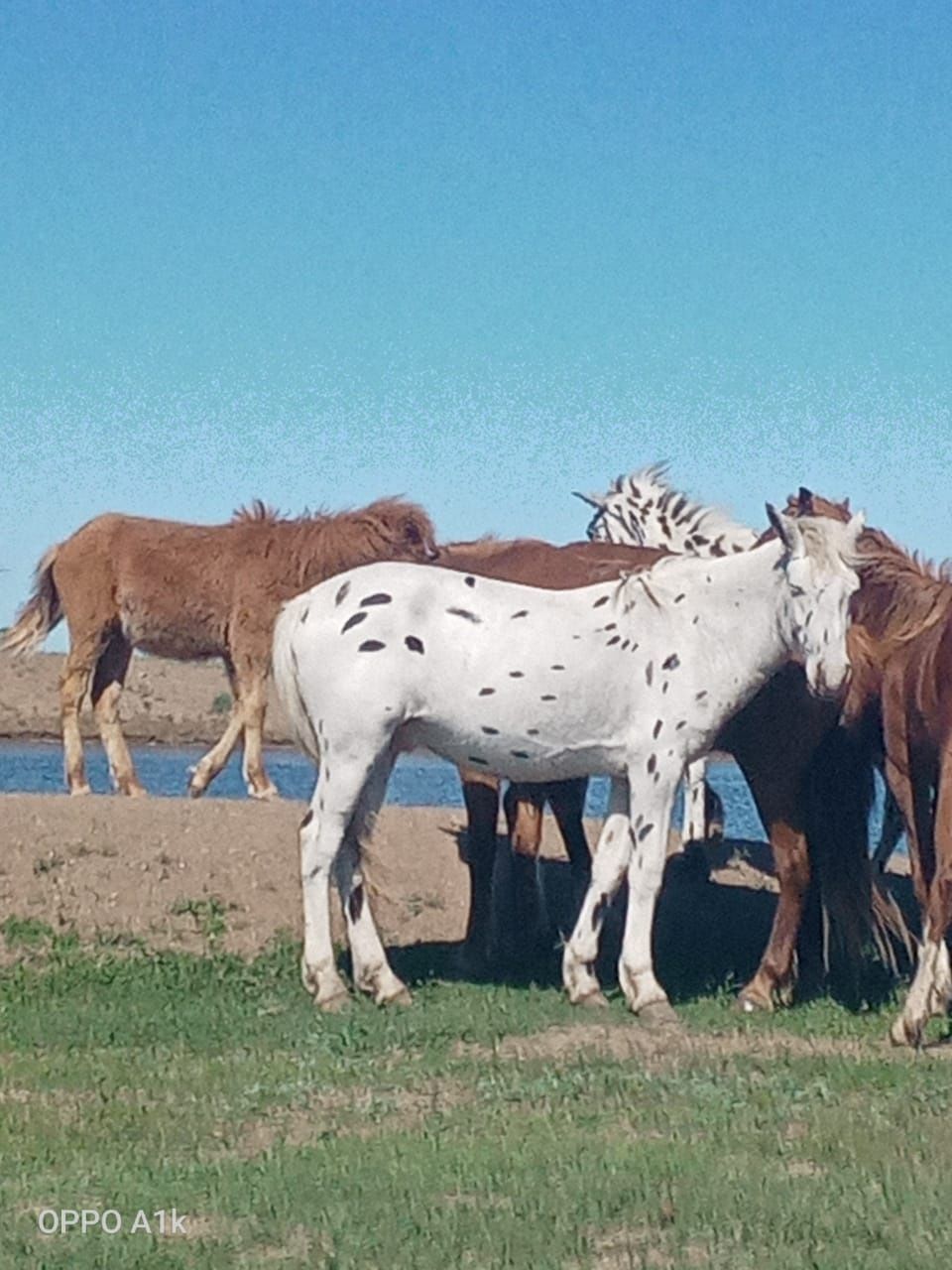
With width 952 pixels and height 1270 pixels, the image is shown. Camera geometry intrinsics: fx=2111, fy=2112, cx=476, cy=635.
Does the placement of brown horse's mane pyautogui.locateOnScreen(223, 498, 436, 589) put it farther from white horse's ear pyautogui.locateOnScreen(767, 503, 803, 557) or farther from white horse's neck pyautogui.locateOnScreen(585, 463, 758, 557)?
white horse's ear pyautogui.locateOnScreen(767, 503, 803, 557)

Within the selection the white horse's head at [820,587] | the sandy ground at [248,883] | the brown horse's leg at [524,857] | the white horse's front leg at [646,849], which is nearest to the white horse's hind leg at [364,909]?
the sandy ground at [248,883]

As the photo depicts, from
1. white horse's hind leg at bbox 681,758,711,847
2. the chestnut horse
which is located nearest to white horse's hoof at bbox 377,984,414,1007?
the chestnut horse

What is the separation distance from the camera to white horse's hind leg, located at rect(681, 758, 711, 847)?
1302 centimetres

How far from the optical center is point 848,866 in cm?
1073

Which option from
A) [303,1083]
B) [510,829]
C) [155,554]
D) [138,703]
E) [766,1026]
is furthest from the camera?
[138,703]

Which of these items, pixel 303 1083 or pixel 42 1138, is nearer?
pixel 42 1138

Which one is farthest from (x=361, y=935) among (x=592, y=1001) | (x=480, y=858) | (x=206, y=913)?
(x=206, y=913)

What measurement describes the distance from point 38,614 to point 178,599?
1386mm

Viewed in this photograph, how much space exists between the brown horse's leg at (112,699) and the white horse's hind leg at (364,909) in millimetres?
4544

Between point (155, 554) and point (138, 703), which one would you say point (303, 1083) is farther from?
point (138, 703)

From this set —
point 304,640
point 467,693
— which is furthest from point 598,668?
point 304,640

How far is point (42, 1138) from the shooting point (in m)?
7.40

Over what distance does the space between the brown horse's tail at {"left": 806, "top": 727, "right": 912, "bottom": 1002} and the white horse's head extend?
1178 mm

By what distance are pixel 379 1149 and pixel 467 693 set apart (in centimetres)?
336
